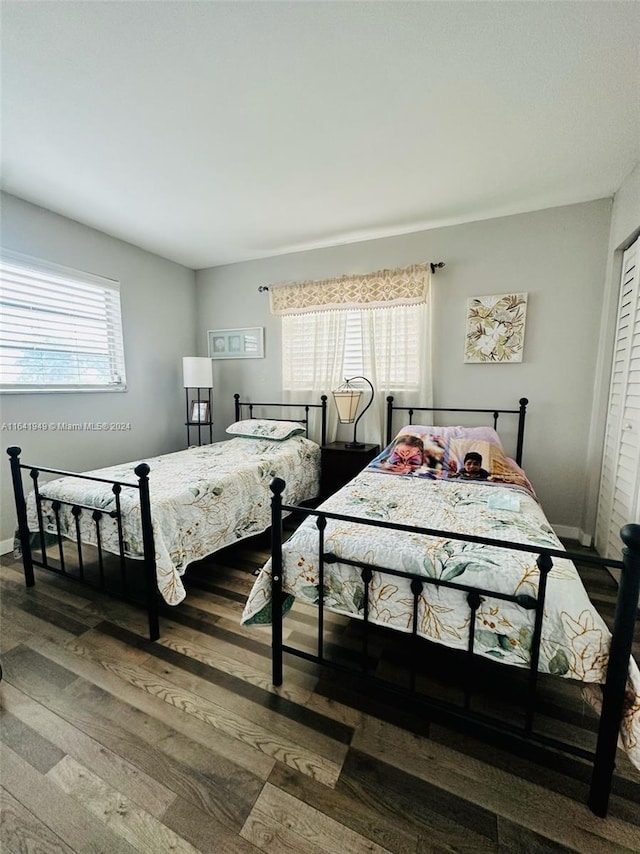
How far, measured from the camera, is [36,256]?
267 cm

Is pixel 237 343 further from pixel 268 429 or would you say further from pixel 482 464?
pixel 482 464

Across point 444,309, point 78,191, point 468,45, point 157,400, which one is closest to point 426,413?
point 444,309

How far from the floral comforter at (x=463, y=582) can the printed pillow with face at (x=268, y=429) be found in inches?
63.4

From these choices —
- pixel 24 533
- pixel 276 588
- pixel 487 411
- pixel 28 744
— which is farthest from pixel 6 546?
pixel 487 411

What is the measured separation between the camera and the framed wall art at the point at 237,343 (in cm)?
382

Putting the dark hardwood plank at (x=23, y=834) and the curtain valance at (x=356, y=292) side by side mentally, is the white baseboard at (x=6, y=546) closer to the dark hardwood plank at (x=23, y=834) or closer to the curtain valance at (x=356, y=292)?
the dark hardwood plank at (x=23, y=834)

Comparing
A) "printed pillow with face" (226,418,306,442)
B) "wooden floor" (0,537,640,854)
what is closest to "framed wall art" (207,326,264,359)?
"printed pillow with face" (226,418,306,442)

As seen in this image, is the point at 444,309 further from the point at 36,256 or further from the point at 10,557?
the point at 10,557

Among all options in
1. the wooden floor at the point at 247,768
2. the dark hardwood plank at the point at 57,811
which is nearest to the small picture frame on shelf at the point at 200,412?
the wooden floor at the point at 247,768

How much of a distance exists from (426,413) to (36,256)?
338 cm

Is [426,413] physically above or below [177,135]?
below

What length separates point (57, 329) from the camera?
2.85 m

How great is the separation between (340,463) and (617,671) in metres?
2.26

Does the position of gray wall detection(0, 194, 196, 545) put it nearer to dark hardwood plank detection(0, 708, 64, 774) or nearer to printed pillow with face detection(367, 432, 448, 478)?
dark hardwood plank detection(0, 708, 64, 774)
